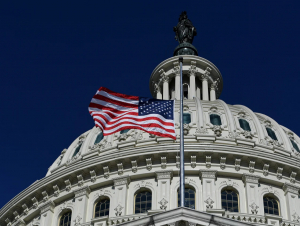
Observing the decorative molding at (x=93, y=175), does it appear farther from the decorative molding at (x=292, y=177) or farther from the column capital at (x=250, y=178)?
the decorative molding at (x=292, y=177)

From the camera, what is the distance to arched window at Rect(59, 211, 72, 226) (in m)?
48.7

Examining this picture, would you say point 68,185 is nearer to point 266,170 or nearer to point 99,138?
point 99,138

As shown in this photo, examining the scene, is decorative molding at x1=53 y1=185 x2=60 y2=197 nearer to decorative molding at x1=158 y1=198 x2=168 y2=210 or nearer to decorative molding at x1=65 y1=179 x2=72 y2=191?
decorative molding at x1=65 y1=179 x2=72 y2=191

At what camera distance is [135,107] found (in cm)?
3688

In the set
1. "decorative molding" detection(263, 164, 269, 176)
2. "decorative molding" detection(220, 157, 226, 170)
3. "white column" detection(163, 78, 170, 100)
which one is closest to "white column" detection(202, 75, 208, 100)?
"white column" detection(163, 78, 170, 100)

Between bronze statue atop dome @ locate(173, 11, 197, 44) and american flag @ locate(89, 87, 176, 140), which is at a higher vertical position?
bronze statue atop dome @ locate(173, 11, 197, 44)

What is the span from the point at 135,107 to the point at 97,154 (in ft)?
48.7

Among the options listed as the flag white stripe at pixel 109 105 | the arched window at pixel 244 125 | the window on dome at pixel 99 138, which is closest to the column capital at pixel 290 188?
the arched window at pixel 244 125

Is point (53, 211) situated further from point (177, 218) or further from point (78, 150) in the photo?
point (177, 218)

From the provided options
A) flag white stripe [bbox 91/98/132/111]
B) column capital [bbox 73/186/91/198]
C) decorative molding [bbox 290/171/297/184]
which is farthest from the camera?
decorative molding [bbox 290/171/297/184]

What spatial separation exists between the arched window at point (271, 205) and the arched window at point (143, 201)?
→ 7.37 m

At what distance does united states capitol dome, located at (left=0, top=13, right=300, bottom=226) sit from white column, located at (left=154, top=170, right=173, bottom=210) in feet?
0.21

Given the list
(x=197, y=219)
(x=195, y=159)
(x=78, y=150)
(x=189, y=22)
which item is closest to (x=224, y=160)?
(x=195, y=159)

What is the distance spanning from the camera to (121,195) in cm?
4759
